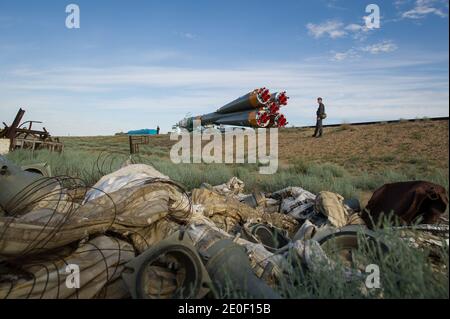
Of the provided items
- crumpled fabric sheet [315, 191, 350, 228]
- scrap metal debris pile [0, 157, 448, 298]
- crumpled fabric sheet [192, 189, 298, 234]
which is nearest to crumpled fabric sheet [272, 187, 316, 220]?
crumpled fabric sheet [192, 189, 298, 234]

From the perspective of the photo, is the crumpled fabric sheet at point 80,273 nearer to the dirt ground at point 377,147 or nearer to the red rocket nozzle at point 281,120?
the dirt ground at point 377,147

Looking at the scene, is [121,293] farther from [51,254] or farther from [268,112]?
[268,112]

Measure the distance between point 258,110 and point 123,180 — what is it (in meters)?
24.3

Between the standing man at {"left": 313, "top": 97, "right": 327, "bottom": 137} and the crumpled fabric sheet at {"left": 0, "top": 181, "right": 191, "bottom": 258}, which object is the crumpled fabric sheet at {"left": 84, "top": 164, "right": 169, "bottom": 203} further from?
the standing man at {"left": 313, "top": 97, "right": 327, "bottom": 137}

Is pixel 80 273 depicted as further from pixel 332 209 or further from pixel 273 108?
pixel 273 108

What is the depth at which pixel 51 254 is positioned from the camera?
3641 mm

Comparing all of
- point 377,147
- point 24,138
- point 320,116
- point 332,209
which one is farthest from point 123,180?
→ point 320,116

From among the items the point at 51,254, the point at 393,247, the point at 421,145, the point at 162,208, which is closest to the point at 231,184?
the point at 162,208

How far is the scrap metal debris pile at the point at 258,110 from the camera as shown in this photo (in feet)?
91.8

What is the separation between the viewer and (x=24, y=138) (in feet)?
51.6

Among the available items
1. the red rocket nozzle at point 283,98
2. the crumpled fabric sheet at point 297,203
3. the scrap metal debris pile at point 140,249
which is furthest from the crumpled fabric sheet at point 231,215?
the red rocket nozzle at point 283,98

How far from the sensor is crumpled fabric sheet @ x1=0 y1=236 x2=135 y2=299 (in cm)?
319

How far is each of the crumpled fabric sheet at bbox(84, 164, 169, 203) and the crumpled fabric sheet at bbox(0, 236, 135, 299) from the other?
1.14 metres

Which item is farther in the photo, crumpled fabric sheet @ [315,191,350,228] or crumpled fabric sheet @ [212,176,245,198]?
crumpled fabric sheet @ [212,176,245,198]
